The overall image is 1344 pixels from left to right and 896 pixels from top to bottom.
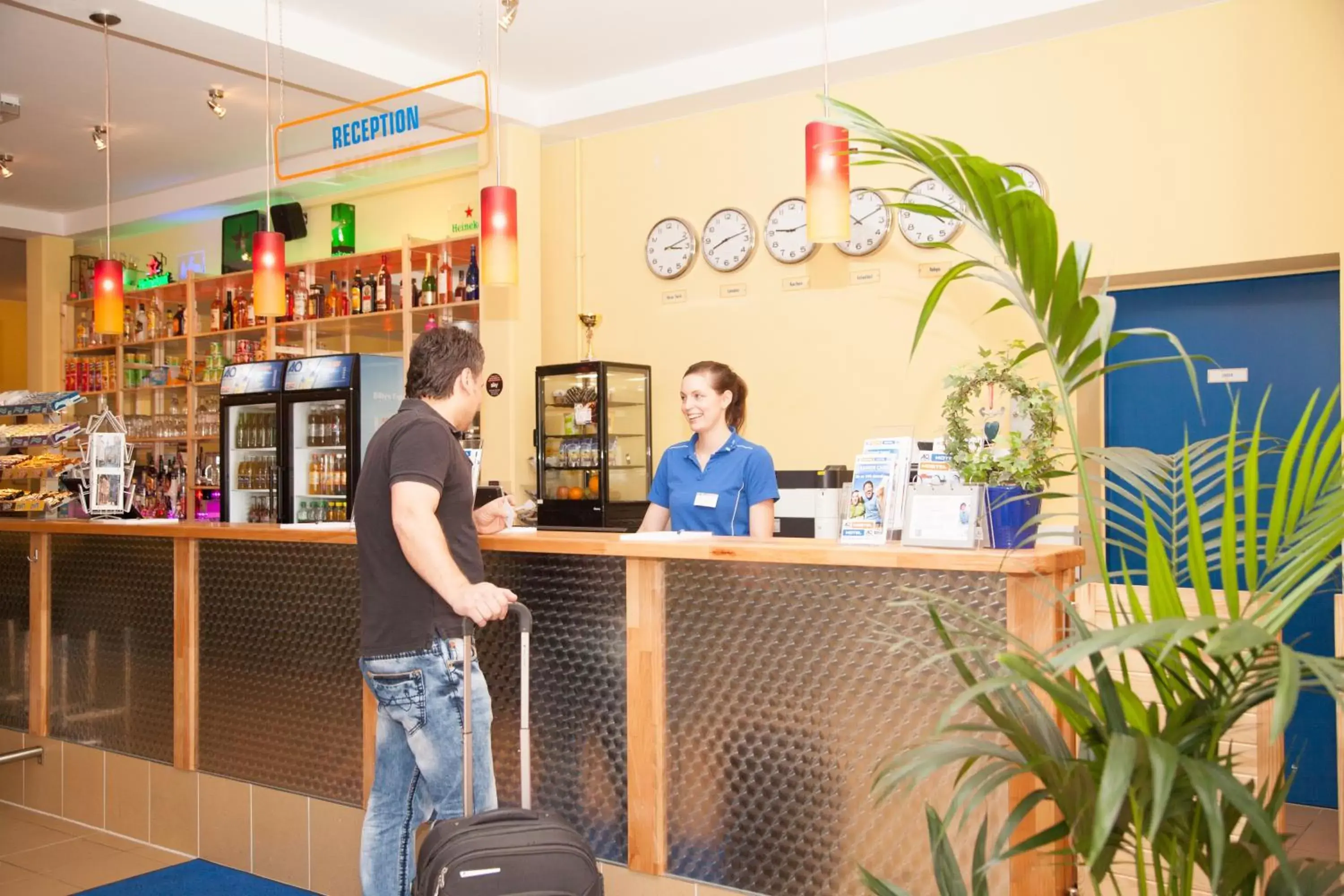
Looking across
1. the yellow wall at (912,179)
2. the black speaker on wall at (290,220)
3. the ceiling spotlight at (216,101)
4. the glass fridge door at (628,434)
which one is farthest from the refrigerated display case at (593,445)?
the black speaker on wall at (290,220)

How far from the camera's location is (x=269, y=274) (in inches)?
202

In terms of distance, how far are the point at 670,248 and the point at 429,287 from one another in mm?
1750

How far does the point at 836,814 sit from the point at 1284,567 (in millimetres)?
1554

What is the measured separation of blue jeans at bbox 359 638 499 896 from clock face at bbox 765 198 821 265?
3767 millimetres

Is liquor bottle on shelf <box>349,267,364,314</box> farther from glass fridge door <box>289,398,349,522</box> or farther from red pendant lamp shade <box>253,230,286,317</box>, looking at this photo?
red pendant lamp shade <box>253,230,286,317</box>

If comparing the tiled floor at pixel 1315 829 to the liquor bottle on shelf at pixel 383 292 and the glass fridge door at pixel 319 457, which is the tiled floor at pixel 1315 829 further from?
the liquor bottle on shelf at pixel 383 292

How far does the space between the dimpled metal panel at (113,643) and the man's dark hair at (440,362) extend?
84.1 inches

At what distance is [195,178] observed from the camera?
8.80 m

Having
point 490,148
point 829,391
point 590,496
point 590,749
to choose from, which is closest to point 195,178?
point 490,148

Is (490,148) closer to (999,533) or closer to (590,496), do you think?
(590,496)

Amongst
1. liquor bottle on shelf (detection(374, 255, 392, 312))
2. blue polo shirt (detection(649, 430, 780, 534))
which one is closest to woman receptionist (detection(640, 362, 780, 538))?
blue polo shirt (detection(649, 430, 780, 534))

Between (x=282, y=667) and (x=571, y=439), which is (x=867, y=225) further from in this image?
(x=282, y=667)

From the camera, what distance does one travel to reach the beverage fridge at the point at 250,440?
241 inches

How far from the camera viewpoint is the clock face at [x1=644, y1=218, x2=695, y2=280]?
664 centimetres
